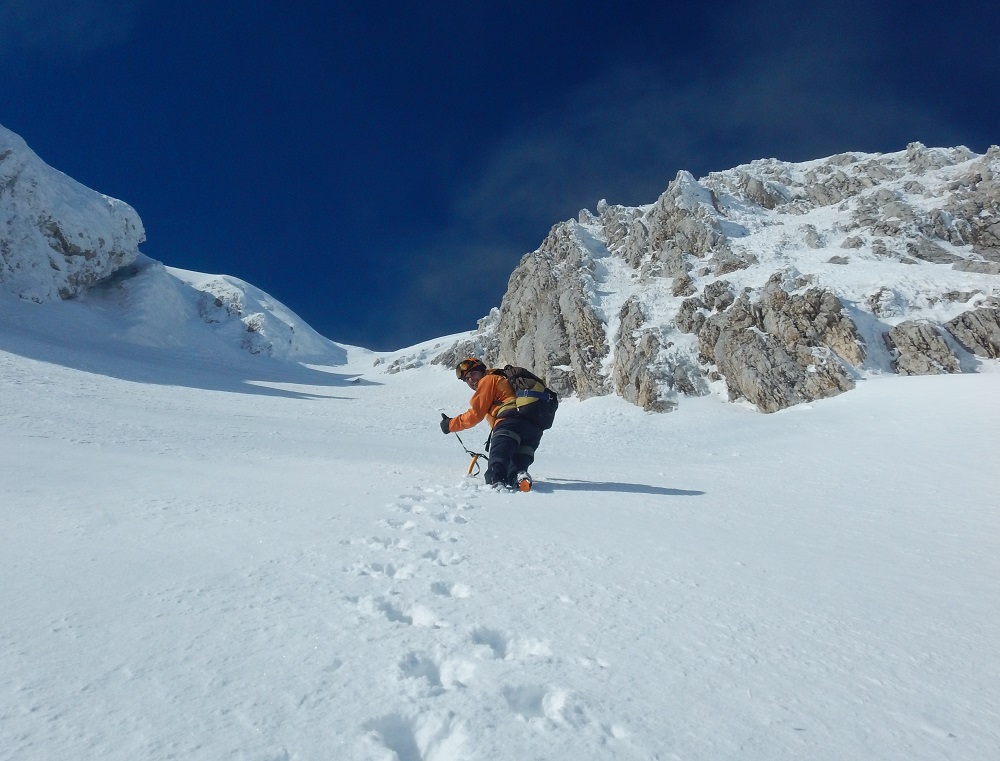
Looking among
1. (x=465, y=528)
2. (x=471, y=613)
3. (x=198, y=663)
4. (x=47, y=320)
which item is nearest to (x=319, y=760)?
(x=198, y=663)

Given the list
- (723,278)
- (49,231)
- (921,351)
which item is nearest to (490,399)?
(921,351)

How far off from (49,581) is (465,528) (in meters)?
2.99

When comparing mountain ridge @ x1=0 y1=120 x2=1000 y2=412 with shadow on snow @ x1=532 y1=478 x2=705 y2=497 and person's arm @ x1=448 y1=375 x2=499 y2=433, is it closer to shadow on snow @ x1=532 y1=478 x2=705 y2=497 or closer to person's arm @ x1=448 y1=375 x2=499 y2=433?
shadow on snow @ x1=532 y1=478 x2=705 y2=497

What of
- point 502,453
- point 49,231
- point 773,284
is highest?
point 49,231

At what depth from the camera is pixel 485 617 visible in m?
2.94

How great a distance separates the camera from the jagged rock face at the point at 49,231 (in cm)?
4638

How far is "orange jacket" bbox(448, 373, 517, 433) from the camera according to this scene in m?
7.88

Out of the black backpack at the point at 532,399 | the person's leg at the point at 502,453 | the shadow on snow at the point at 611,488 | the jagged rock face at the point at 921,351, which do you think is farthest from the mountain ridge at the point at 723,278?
the person's leg at the point at 502,453

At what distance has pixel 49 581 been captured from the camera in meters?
3.23

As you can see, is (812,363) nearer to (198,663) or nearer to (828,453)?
(828,453)

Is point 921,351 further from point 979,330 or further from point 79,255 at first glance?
point 79,255

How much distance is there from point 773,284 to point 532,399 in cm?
2326

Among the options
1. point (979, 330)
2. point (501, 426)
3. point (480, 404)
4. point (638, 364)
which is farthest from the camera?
point (638, 364)

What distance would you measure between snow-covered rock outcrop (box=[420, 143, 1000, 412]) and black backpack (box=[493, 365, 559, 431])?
61.4 feet
